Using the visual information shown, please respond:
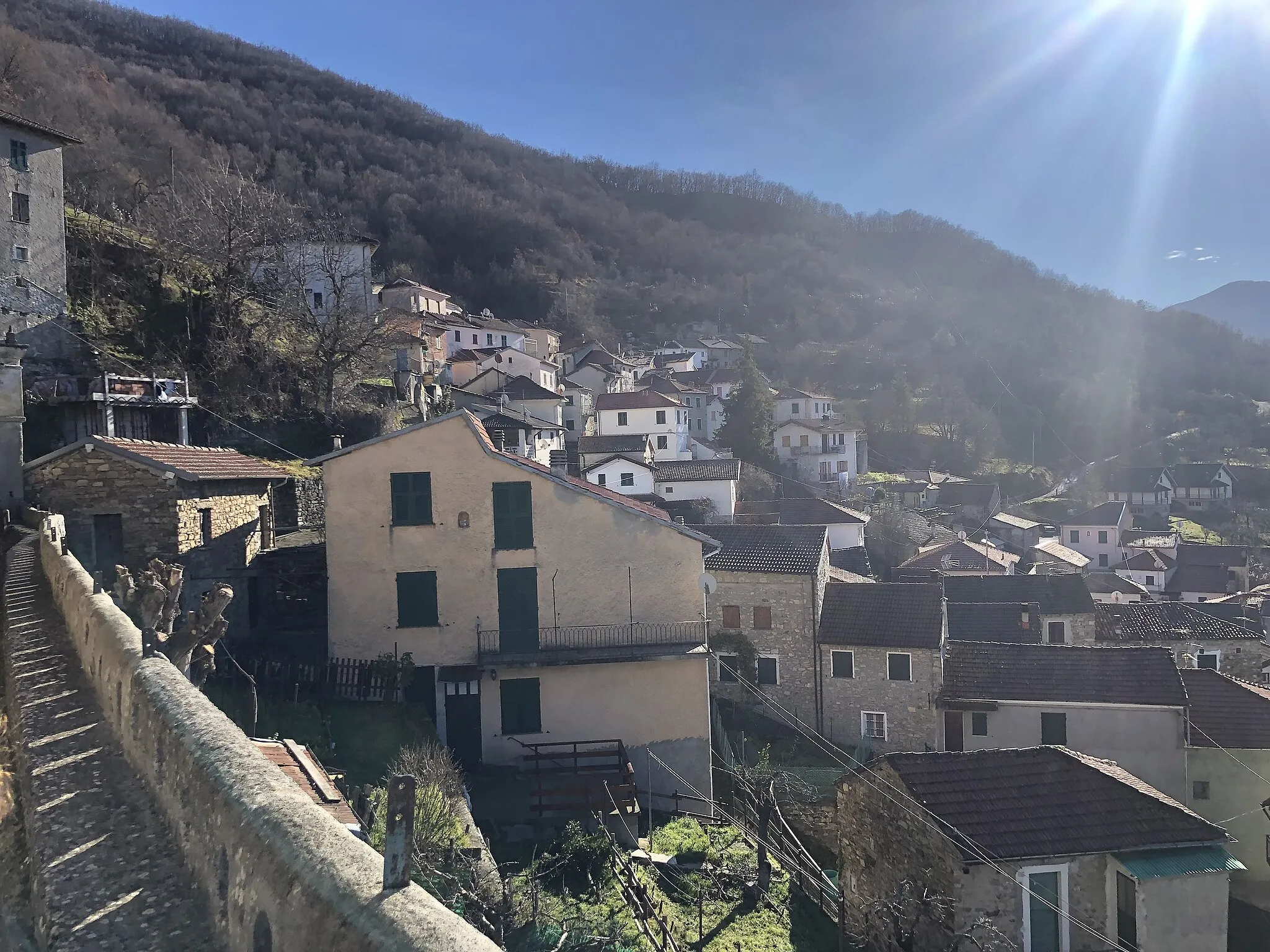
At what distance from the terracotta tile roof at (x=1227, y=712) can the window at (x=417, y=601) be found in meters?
19.2

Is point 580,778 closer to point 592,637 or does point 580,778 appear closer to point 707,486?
point 592,637

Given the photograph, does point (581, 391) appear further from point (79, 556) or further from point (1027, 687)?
point (79, 556)

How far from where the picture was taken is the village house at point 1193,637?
94.2ft

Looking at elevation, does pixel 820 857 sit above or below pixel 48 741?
below

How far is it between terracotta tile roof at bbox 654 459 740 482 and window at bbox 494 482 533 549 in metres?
28.2

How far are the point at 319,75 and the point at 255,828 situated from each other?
143885 mm

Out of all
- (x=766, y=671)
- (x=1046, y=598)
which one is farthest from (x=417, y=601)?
(x=1046, y=598)

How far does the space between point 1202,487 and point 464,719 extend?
8425 cm

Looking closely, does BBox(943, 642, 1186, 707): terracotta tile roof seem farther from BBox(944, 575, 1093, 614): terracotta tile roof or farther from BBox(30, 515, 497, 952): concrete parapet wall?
BBox(30, 515, 497, 952): concrete parapet wall

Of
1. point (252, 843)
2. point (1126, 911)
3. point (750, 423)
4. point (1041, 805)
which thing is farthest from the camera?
point (750, 423)

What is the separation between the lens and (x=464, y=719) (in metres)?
18.0

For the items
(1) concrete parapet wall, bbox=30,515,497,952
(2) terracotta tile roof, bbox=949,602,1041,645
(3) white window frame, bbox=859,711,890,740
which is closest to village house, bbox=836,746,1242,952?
(3) white window frame, bbox=859,711,890,740

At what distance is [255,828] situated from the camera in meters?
4.03

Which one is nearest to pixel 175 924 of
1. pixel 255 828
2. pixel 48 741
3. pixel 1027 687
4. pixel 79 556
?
pixel 255 828
